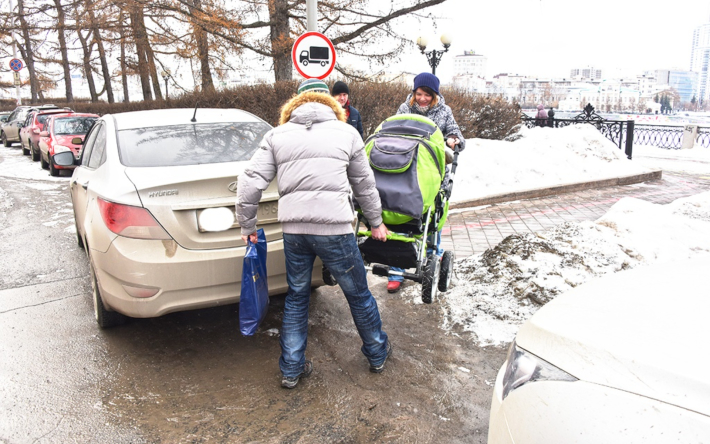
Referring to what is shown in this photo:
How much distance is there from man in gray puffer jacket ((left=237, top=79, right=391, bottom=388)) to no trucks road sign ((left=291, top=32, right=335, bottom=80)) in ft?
14.0

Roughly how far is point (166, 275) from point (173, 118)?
193cm

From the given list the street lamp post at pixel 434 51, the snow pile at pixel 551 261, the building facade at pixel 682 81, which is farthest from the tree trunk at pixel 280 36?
the building facade at pixel 682 81

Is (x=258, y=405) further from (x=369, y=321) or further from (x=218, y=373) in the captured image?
(x=369, y=321)

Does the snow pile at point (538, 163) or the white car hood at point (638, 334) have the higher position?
the white car hood at point (638, 334)

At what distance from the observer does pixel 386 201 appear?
142 inches

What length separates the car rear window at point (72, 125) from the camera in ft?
49.5

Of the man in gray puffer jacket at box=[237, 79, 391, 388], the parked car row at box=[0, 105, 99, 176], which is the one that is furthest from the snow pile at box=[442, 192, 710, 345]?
the parked car row at box=[0, 105, 99, 176]

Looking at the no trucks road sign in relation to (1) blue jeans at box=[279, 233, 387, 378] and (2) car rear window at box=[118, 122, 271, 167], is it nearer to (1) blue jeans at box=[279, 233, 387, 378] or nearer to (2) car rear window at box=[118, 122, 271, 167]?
(2) car rear window at box=[118, 122, 271, 167]

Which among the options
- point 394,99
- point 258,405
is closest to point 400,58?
point 394,99

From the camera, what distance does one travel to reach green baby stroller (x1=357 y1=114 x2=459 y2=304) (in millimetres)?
3604

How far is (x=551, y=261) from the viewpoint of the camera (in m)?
4.72

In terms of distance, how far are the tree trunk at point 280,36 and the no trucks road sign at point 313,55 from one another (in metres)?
6.30

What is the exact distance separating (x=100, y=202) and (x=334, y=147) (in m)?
1.74

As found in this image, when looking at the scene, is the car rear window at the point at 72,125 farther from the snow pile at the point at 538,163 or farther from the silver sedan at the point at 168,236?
the silver sedan at the point at 168,236
